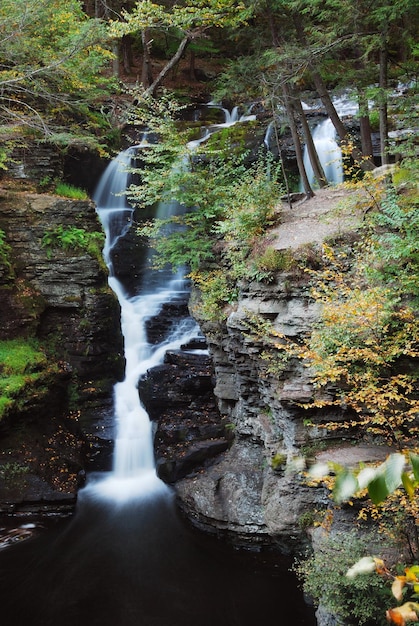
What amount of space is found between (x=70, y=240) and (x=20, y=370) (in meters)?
3.62

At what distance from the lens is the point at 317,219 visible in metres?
9.88

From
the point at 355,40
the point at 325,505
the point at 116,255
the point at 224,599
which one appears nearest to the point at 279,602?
the point at 224,599

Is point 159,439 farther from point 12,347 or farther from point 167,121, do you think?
point 167,121

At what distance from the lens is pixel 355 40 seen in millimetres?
9281

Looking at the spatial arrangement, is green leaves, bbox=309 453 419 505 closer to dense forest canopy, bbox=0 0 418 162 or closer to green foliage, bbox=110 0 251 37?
dense forest canopy, bbox=0 0 418 162

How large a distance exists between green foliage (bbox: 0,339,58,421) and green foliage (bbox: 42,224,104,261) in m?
2.61

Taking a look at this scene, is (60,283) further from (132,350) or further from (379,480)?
(379,480)

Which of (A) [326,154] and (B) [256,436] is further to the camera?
(A) [326,154]

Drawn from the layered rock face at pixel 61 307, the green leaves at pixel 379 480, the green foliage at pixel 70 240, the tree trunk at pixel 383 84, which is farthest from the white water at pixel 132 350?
the green leaves at pixel 379 480

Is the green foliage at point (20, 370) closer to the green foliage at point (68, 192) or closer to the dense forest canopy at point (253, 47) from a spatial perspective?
the green foliage at point (68, 192)

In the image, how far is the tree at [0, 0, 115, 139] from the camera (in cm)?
1016

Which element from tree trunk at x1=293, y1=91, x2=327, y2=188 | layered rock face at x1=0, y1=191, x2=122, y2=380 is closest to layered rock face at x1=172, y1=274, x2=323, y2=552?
layered rock face at x1=0, y1=191, x2=122, y2=380

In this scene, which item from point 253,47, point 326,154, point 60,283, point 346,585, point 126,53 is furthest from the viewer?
point 126,53

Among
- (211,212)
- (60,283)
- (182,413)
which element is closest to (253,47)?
(211,212)
